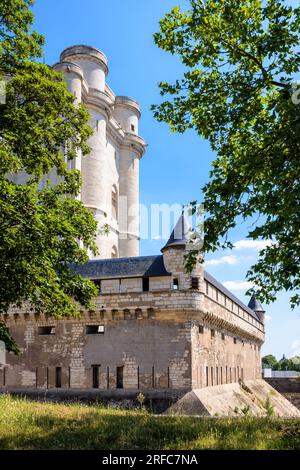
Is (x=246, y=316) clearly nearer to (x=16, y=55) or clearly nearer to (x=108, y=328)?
(x=108, y=328)

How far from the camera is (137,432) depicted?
9.03m

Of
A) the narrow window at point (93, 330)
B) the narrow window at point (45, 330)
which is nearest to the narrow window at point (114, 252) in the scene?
the narrow window at point (45, 330)

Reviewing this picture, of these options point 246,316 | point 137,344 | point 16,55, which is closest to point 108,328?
point 137,344

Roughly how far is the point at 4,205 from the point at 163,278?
12898 mm

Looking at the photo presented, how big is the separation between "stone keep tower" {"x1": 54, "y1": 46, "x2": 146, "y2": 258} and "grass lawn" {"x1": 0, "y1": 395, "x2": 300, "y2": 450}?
21936 mm

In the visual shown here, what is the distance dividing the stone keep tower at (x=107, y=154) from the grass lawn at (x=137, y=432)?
21936 millimetres

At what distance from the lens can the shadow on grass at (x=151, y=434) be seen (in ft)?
26.3

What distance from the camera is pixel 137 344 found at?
22.7 m

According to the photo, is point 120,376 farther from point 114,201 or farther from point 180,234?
point 114,201

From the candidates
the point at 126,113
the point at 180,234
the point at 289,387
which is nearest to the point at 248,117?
the point at 180,234

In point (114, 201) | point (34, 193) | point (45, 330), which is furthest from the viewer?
point (114, 201)

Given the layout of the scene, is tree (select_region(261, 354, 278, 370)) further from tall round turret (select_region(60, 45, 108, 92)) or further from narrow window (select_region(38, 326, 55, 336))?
narrow window (select_region(38, 326, 55, 336))

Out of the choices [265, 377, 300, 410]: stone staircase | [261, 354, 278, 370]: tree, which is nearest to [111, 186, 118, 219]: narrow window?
[265, 377, 300, 410]: stone staircase

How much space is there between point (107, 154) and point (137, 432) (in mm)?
31998
